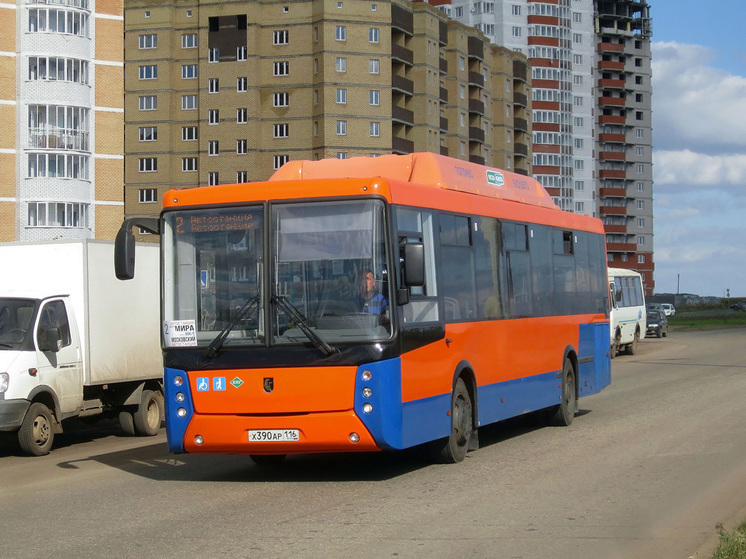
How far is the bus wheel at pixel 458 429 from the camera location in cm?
1260

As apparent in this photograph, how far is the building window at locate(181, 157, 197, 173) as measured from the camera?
101 m

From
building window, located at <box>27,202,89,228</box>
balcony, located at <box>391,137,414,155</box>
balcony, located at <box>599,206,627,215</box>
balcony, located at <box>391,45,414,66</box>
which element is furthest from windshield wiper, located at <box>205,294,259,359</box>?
balcony, located at <box>599,206,627,215</box>

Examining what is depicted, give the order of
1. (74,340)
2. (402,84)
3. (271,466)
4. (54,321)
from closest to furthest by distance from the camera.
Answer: (271,466) < (54,321) < (74,340) < (402,84)

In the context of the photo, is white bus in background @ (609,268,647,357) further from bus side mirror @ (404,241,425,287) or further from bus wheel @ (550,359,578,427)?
bus side mirror @ (404,241,425,287)

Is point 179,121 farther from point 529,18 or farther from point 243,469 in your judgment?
point 243,469

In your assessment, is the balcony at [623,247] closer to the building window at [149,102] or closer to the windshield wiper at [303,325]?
the building window at [149,102]

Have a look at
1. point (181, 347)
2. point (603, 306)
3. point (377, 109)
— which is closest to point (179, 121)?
point (377, 109)

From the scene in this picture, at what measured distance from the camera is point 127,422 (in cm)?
1800

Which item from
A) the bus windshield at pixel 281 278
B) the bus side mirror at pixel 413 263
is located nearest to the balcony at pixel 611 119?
the bus windshield at pixel 281 278

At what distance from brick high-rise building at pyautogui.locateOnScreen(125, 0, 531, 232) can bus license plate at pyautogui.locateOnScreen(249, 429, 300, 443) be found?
84.8m

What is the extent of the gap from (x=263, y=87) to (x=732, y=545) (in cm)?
9385

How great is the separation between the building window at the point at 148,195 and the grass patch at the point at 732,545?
95.7 m

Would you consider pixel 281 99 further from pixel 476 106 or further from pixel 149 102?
pixel 476 106

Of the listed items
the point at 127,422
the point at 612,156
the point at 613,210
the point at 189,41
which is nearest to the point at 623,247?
the point at 613,210
